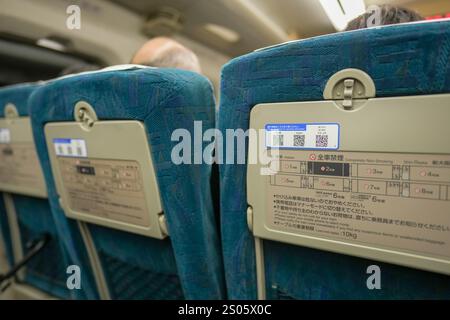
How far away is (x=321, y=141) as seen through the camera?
1.64 ft

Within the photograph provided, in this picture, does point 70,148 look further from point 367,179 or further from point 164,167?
point 367,179

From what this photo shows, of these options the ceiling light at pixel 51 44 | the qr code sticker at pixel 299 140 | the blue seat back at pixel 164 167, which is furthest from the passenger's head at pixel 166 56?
the ceiling light at pixel 51 44

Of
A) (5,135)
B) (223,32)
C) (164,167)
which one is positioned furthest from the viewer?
(223,32)

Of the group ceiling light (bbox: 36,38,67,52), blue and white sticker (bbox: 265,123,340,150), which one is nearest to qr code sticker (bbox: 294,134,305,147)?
blue and white sticker (bbox: 265,123,340,150)

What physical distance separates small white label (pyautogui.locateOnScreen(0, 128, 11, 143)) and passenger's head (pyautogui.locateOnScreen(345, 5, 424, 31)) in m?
1.24

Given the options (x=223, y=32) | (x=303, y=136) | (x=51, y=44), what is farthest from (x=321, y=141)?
(x=223, y=32)

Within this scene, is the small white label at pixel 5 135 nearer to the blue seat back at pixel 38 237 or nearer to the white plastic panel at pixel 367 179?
the blue seat back at pixel 38 237

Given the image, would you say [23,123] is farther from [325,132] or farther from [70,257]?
[325,132]

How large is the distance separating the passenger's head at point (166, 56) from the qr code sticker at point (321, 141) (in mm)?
887

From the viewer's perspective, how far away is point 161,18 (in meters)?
2.56

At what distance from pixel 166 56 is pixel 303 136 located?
915mm

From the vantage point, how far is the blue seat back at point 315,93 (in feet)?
1.37

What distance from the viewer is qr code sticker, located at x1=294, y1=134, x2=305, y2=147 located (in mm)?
519
